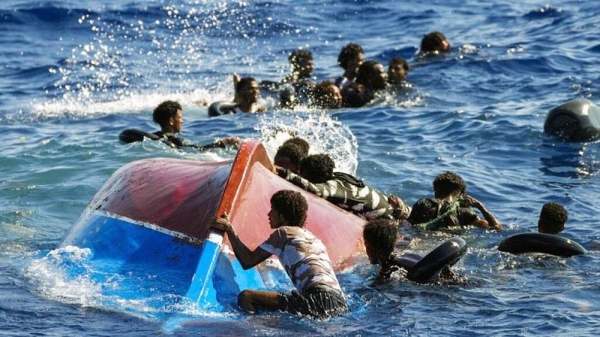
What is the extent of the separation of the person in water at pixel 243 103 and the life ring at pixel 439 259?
8788 millimetres

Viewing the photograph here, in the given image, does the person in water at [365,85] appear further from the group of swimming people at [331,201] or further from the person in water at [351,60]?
the person in water at [351,60]

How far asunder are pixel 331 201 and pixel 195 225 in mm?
2169

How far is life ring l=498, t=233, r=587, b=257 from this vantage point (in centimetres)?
1006

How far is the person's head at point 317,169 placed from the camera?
36.0ft

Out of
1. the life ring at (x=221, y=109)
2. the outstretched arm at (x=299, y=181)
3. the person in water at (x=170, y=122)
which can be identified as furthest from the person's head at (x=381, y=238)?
the life ring at (x=221, y=109)

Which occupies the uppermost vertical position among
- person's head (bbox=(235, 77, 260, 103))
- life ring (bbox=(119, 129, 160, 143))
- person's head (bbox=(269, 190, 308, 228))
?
person's head (bbox=(269, 190, 308, 228))

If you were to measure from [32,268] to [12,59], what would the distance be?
1426 centimetres

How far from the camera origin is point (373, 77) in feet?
61.8

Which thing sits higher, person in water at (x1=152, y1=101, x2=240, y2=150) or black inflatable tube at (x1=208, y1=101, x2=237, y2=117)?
person in water at (x1=152, y1=101, x2=240, y2=150)

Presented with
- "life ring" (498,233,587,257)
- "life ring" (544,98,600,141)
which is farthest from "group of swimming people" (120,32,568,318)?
"life ring" (544,98,600,141)

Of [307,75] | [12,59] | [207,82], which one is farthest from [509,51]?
[12,59]

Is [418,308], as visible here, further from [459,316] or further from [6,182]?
[6,182]

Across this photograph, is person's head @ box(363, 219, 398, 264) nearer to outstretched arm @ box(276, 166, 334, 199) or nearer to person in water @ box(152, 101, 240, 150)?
outstretched arm @ box(276, 166, 334, 199)

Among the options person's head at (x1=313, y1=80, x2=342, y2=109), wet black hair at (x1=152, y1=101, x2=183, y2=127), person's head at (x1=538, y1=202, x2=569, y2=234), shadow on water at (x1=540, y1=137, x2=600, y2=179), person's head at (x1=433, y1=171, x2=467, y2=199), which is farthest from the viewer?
person's head at (x1=313, y1=80, x2=342, y2=109)
